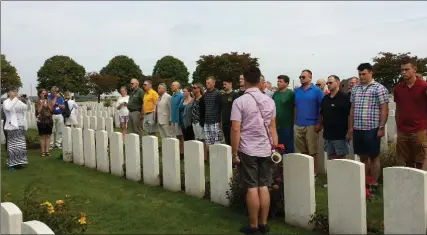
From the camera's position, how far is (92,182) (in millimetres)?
7754

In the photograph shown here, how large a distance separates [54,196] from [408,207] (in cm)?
509

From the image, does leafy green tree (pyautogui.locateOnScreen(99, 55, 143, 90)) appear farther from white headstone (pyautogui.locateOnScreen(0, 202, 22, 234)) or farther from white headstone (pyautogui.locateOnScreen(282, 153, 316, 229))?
white headstone (pyautogui.locateOnScreen(0, 202, 22, 234))

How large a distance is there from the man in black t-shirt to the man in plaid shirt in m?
0.44

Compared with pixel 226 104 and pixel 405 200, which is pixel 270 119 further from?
pixel 226 104

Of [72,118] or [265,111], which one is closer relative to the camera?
[265,111]

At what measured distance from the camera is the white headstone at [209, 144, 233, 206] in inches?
231

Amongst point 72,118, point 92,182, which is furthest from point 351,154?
point 72,118

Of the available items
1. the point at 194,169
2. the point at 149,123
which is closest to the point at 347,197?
the point at 194,169

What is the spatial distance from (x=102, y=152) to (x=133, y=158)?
1.24 metres

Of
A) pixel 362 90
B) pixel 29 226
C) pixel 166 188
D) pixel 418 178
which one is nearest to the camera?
pixel 29 226

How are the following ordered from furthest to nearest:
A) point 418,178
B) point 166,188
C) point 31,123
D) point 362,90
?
1. point 31,123
2. point 166,188
3. point 362,90
4. point 418,178

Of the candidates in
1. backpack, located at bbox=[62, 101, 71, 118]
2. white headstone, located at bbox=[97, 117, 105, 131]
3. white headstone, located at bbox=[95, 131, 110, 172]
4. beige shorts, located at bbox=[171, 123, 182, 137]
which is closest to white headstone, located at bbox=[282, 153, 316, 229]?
white headstone, located at bbox=[95, 131, 110, 172]

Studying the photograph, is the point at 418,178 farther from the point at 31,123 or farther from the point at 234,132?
the point at 31,123

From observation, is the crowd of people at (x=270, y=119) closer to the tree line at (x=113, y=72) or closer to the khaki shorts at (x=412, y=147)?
the khaki shorts at (x=412, y=147)
